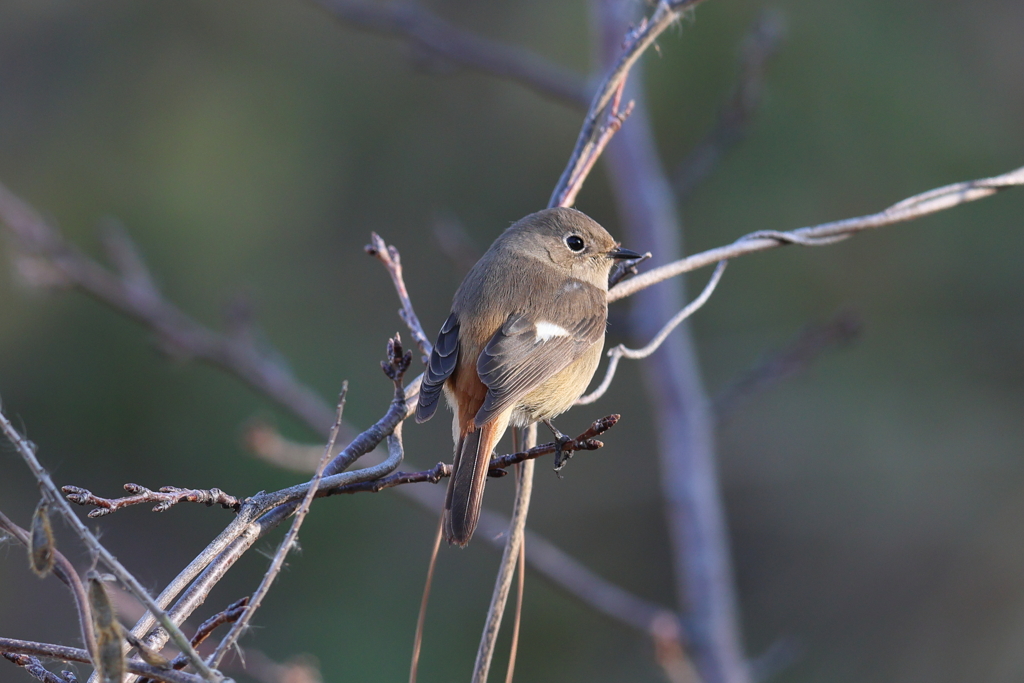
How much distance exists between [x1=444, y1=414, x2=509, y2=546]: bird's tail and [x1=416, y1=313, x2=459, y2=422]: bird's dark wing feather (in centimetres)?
14

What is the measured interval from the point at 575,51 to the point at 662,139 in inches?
41.0

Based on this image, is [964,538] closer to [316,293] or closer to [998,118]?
[998,118]

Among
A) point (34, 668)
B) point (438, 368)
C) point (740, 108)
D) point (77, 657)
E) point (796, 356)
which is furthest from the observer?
point (740, 108)

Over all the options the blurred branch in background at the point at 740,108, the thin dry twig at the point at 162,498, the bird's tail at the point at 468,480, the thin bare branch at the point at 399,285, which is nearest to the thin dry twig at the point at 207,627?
the thin dry twig at the point at 162,498

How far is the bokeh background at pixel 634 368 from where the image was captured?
6.66 meters

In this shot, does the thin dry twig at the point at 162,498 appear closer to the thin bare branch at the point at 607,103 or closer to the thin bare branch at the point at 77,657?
the thin bare branch at the point at 77,657

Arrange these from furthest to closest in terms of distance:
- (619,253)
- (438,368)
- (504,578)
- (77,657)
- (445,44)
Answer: (445,44)
(619,253)
(438,368)
(504,578)
(77,657)

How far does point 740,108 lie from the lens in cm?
424

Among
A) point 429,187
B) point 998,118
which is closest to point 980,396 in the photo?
point 998,118

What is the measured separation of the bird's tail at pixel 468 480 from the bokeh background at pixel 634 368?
3698mm

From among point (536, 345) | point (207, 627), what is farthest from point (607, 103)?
point (207, 627)

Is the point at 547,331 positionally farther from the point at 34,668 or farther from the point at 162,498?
the point at 34,668

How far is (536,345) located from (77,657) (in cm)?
180

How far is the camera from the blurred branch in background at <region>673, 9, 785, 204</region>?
4.03 meters
